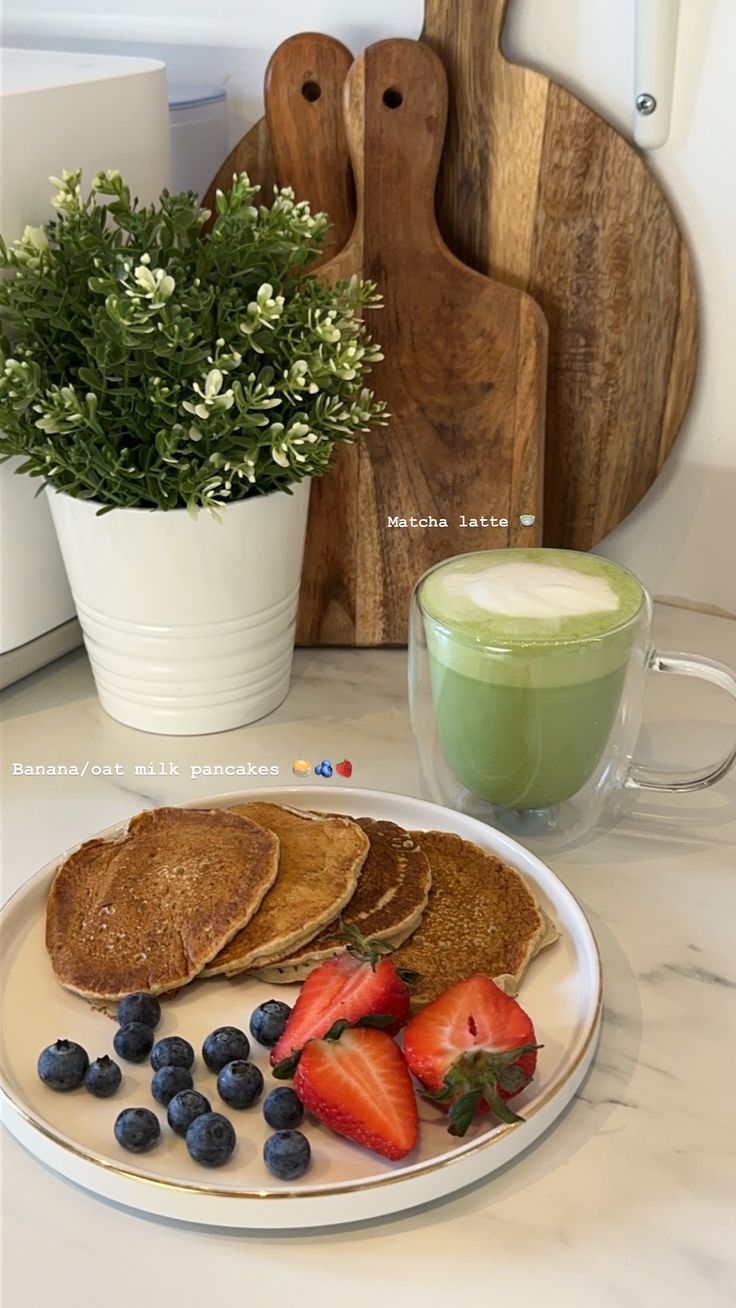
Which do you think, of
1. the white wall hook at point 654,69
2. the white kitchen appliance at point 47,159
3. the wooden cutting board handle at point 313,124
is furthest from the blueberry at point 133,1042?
the white wall hook at point 654,69

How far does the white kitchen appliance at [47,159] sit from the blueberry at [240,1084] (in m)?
0.53

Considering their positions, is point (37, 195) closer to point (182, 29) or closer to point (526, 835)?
point (182, 29)

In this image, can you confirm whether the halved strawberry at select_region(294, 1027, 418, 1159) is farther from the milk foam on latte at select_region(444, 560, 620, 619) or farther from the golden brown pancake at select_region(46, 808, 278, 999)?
the milk foam on latte at select_region(444, 560, 620, 619)

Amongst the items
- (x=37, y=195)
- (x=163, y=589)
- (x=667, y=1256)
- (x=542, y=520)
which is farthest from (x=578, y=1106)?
(x=37, y=195)

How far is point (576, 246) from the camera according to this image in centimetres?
113

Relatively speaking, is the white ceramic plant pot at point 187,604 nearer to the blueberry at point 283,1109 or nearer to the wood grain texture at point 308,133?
the wood grain texture at point 308,133

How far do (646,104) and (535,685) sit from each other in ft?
1.79

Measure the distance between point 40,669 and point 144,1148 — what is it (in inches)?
24.4

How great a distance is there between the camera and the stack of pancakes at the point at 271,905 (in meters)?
0.77

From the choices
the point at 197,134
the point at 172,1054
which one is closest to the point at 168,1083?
the point at 172,1054

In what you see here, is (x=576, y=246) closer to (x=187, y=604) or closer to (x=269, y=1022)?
(x=187, y=604)

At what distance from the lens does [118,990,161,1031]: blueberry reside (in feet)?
2.41

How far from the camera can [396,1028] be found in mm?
707

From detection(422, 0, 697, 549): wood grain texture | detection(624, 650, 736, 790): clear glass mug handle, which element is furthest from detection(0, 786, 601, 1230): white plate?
detection(422, 0, 697, 549): wood grain texture
